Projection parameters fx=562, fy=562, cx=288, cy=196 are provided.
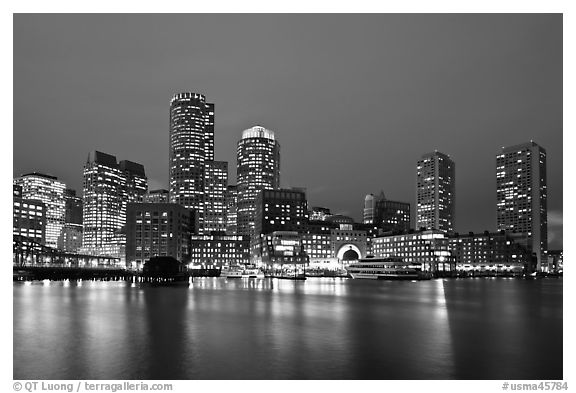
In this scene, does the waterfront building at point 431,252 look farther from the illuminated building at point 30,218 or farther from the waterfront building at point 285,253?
the illuminated building at point 30,218

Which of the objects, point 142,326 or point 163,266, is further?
point 163,266

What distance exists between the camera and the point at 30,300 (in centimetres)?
5916

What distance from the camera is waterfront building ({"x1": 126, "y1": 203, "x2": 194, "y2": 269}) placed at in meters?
173

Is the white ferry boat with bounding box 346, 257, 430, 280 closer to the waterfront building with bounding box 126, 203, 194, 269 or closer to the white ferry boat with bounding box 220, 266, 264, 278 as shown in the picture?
the white ferry boat with bounding box 220, 266, 264, 278

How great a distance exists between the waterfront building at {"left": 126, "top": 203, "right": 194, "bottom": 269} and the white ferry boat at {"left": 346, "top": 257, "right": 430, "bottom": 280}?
58.9m

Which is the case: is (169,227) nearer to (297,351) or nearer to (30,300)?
(30,300)

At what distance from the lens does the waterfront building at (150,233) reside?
569ft

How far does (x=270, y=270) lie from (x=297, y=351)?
534ft

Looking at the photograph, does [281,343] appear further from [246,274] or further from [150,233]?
[150,233]

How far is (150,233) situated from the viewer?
174m

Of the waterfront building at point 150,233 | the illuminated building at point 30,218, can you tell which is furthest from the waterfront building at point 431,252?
the illuminated building at point 30,218

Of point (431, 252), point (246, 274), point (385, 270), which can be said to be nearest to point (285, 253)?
point (246, 274)

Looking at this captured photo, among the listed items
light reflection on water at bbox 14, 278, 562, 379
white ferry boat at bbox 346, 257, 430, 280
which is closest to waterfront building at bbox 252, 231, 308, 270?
white ferry boat at bbox 346, 257, 430, 280
